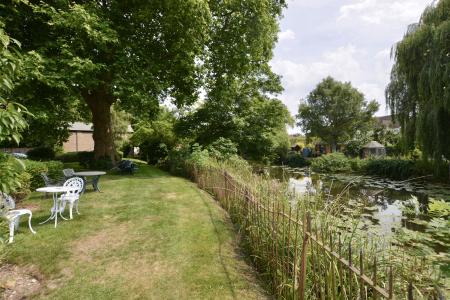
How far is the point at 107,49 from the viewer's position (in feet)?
42.5

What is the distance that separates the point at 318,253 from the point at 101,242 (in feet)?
15.6

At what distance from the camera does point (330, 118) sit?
43031mm

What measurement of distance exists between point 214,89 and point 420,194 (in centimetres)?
1172

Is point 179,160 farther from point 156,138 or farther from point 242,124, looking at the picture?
point 156,138

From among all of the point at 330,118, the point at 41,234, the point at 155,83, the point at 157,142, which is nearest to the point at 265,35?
the point at 155,83

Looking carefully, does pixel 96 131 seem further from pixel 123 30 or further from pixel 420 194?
pixel 420 194

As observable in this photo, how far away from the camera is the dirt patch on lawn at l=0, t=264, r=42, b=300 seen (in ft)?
14.5

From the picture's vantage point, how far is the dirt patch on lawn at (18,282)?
4414 mm

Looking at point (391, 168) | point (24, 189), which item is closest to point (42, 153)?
point (24, 189)

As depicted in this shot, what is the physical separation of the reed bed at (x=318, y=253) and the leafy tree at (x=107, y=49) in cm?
835

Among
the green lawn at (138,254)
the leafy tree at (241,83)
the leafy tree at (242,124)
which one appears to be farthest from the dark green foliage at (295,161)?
the green lawn at (138,254)

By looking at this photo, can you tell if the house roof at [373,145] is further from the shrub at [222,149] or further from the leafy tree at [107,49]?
the leafy tree at [107,49]

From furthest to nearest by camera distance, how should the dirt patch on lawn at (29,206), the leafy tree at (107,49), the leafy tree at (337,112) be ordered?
1. the leafy tree at (337,112)
2. the leafy tree at (107,49)
3. the dirt patch on lawn at (29,206)

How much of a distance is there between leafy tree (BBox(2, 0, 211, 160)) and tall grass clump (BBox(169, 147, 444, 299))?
824 centimetres
